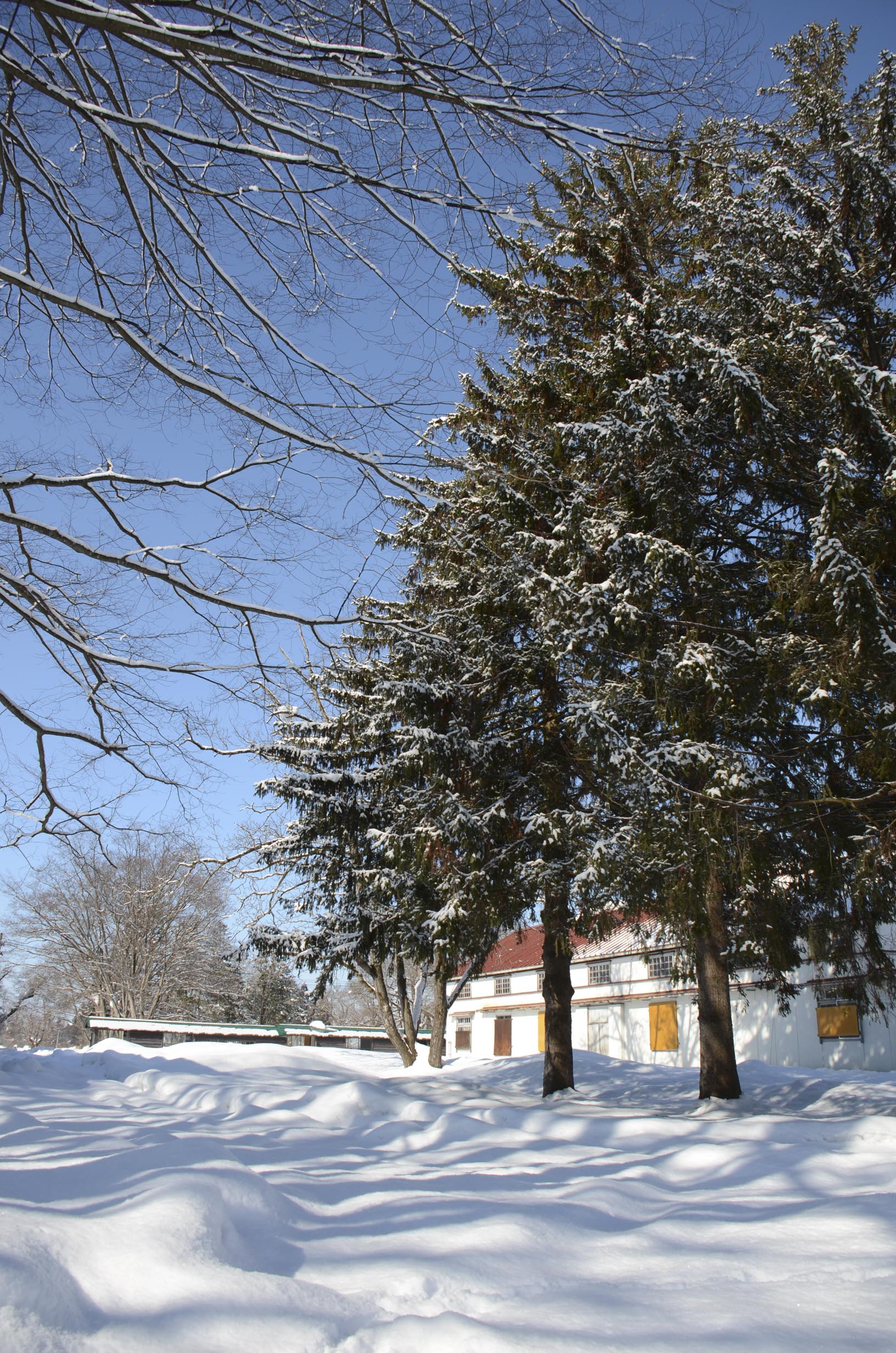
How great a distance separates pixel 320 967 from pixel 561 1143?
11.0m

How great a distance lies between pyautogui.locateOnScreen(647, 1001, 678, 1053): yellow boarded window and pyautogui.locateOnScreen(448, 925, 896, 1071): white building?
3 centimetres

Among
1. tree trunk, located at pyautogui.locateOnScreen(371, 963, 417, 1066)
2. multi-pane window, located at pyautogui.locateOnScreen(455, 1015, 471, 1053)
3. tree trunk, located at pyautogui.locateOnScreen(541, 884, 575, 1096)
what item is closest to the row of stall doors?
multi-pane window, located at pyautogui.locateOnScreen(455, 1015, 471, 1053)

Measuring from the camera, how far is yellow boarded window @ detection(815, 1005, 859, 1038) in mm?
23266

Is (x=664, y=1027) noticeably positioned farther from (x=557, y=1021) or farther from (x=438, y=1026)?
(x=557, y=1021)

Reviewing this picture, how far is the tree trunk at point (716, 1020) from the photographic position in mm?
10938

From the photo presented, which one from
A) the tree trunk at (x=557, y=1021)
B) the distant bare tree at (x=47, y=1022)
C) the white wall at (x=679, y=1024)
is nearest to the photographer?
the tree trunk at (x=557, y=1021)

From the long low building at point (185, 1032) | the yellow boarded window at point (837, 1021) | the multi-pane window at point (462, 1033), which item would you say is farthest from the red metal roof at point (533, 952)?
the long low building at point (185, 1032)

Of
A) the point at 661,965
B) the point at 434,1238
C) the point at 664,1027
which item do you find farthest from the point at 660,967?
the point at 434,1238

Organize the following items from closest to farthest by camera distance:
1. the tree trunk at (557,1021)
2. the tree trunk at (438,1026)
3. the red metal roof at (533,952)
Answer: the tree trunk at (557,1021)
the tree trunk at (438,1026)
the red metal roof at (533,952)

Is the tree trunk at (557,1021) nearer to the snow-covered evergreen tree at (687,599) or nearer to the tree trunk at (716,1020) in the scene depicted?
the snow-covered evergreen tree at (687,599)

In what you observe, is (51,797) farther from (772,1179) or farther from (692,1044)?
(692,1044)

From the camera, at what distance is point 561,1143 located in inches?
243

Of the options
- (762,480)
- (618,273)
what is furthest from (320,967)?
(618,273)

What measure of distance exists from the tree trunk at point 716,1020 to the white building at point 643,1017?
154 centimetres
